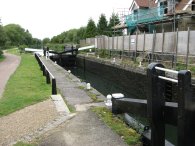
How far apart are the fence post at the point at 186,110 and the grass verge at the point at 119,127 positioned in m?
2.17

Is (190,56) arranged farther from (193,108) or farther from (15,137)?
(193,108)

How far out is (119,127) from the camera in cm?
739

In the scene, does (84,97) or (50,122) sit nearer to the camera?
(50,122)

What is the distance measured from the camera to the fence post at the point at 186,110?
4.11 metres

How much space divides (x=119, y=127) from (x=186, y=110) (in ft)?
11.2

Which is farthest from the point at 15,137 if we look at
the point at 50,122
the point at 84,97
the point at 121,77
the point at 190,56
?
the point at 121,77

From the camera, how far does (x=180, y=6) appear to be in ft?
108

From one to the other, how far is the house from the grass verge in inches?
749

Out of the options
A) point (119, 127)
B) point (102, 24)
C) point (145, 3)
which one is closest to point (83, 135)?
point (119, 127)

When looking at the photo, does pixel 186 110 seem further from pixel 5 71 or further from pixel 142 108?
pixel 5 71

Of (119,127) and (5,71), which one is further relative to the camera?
(5,71)

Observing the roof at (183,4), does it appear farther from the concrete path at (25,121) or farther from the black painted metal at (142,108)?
the black painted metal at (142,108)

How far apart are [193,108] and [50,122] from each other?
4.76 metres

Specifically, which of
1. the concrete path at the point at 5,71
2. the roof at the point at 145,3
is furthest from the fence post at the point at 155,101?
the roof at the point at 145,3
